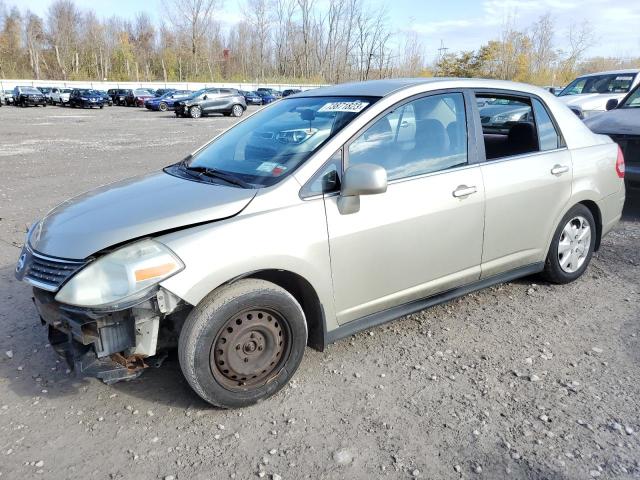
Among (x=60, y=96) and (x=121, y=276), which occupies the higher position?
(x=60, y=96)

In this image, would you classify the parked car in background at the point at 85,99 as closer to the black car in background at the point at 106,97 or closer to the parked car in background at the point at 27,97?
the black car in background at the point at 106,97

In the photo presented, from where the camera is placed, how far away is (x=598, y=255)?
5.41 metres

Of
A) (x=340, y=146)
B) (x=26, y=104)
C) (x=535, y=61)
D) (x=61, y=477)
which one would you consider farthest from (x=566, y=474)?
(x=535, y=61)

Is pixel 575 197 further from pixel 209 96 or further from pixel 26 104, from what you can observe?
pixel 26 104

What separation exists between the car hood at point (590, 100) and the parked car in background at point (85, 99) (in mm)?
40537

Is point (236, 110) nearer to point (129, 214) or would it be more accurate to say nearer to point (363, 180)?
point (129, 214)

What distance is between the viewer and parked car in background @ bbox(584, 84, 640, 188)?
260 inches

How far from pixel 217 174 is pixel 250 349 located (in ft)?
3.80

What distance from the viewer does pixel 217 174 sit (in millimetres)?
3311

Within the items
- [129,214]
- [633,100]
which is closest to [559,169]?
[129,214]

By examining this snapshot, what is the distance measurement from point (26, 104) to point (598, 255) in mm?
48989

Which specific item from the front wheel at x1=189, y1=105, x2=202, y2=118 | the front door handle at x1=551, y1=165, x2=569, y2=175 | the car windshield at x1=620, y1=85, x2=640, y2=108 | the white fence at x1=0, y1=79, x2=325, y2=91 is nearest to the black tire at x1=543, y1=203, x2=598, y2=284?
the front door handle at x1=551, y1=165, x2=569, y2=175

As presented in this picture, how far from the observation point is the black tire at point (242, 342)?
2.63 m

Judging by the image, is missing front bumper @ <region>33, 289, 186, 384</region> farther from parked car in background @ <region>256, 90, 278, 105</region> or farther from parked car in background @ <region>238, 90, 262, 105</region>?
parked car in background @ <region>256, 90, 278, 105</region>
